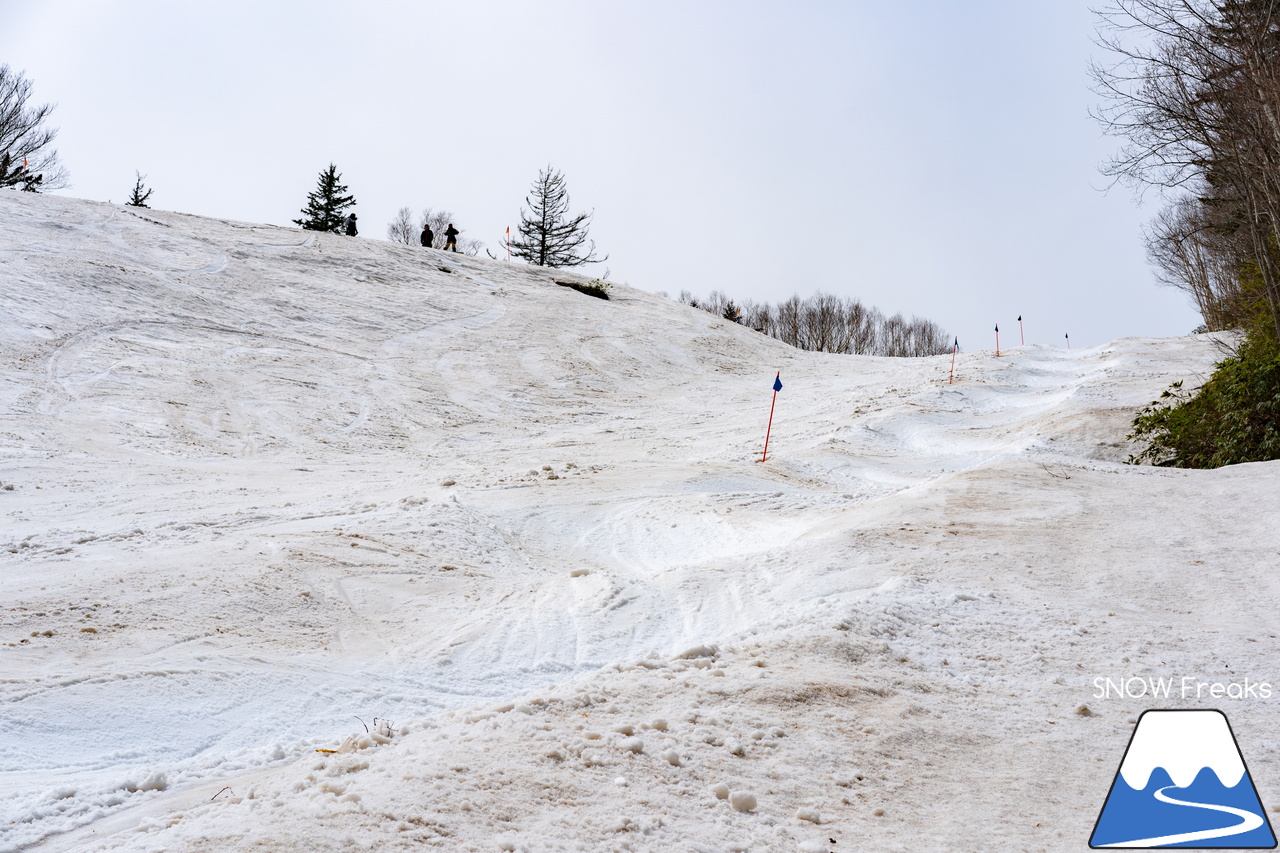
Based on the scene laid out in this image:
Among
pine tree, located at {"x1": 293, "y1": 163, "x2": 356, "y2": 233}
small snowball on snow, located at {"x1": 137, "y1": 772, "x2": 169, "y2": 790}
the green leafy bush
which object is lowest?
small snowball on snow, located at {"x1": 137, "y1": 772, "x2": 169, "y2": 790}

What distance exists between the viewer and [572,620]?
20.1 ft

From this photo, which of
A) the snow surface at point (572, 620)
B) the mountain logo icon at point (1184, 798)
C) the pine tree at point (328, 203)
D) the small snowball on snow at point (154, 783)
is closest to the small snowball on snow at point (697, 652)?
the snow surface at point (572, 620)

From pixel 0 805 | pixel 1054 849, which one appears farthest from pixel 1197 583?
pixel 0 805

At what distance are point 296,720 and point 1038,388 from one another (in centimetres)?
2083

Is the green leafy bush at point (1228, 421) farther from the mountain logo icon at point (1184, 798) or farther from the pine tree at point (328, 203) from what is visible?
the pine tree at point (328, 203)

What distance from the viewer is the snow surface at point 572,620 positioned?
309cm

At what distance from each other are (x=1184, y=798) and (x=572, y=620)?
4077 mm

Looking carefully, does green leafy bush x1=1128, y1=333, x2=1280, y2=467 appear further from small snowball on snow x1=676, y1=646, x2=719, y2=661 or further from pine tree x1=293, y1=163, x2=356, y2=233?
pine tree x1=293, y1=163, x2=356, y2=233

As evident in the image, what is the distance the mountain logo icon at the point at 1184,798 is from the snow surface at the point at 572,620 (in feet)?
0.39

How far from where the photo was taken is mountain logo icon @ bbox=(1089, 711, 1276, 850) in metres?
2.75

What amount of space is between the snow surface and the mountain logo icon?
0.39ft

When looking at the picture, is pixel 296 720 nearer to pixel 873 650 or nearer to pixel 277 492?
pixel 873 650

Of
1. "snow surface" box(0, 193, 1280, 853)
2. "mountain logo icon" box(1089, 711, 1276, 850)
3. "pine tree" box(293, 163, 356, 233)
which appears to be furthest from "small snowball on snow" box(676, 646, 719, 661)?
"pine tree" box(293, 163, 356, 233)

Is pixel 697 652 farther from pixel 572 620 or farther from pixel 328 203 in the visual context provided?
pixel 328 203
